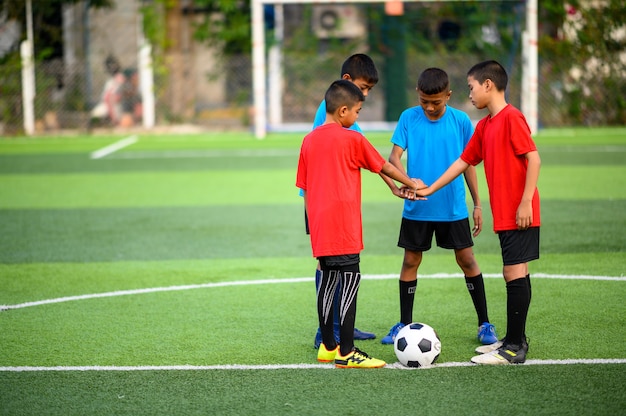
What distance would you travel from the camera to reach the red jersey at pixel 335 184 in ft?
16.5

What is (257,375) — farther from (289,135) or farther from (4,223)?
(289,135)

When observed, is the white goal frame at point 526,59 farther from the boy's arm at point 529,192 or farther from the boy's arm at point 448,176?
the boy's arm at point 529,192

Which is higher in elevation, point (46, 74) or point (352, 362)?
point (46, 74)

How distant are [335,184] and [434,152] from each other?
916 millimetres

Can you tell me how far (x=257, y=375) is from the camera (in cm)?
495

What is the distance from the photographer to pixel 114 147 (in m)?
20.2

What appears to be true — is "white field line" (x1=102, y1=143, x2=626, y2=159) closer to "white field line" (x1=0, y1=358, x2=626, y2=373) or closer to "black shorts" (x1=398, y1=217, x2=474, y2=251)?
"black shorts" (x1=398, y1=217, x2=474, y2=251)

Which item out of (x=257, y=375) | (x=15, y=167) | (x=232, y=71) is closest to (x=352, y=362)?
(x=257, y=375)

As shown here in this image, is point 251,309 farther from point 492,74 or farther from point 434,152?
point 492,74

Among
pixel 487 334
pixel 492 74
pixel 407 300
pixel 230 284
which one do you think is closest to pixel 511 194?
pixel 492 74

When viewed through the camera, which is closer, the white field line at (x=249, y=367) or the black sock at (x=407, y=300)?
the white field line at (x=249, y=367)

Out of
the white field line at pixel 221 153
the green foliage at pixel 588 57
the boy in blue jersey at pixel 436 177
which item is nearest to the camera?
the boy in blue jersey at pixel 436 177

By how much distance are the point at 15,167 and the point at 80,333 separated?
37.2ft

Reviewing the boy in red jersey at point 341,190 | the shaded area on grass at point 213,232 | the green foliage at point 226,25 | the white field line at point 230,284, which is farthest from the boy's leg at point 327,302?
the green foliage at point 226,25
